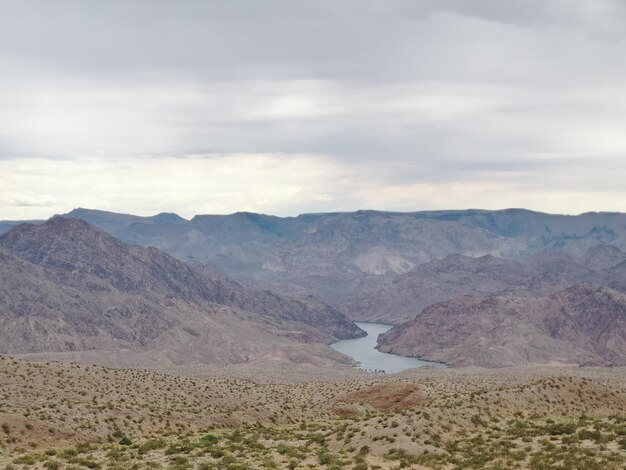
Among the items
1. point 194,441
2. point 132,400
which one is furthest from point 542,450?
point 132,400

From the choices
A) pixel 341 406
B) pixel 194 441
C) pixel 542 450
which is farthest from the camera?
pixel 341 406

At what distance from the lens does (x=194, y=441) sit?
41812 mm

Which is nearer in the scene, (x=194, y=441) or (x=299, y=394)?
(x=194, y=441)

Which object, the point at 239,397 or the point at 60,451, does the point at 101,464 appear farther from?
the point at 239,397

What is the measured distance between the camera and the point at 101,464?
34656 mm

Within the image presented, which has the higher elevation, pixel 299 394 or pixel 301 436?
pixel 301 436

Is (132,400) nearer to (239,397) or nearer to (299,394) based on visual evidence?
(239,397)

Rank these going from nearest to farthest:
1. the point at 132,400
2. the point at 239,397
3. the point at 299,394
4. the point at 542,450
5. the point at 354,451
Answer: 1. the point at 542,450
2. the point at 354,451
3. the point at 132,400
4. the point at 239,397
5. the point at 299,394

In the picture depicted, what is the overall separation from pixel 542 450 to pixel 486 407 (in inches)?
618

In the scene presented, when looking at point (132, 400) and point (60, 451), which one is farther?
point (132, 400)

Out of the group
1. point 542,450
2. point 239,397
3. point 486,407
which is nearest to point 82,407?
point 239,397

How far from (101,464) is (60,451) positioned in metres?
4.80

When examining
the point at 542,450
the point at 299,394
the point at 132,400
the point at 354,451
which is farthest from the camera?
the point at 299,394

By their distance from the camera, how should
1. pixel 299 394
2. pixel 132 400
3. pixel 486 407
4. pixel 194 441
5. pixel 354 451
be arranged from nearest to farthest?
pixel 354 451 → pixel 194 441 → pixel 486 407 → pixel 132 400 → pixel 299 394
